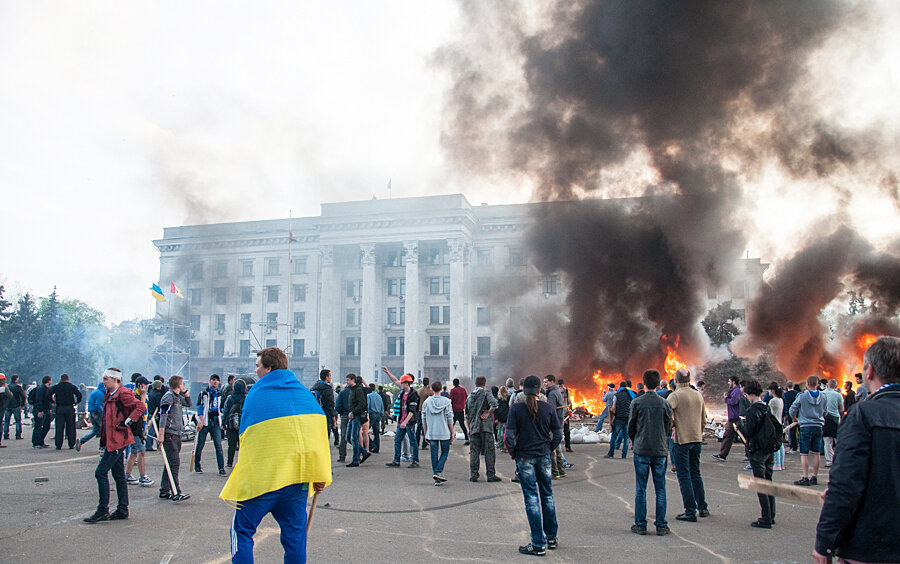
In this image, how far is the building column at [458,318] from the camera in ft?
180

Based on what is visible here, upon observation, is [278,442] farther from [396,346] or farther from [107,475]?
[396,346]

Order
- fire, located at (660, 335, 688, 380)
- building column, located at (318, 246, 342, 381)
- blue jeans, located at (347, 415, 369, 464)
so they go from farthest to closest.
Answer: building column, located at (318, 246, 342, 381), fire, located at (660, 335, 688, 380), blue jeans, located at (347, 415, 369, 464)

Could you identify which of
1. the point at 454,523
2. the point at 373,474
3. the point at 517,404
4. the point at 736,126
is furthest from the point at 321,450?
the point at 736,126

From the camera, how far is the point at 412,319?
56375mm

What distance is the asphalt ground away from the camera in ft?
20.9

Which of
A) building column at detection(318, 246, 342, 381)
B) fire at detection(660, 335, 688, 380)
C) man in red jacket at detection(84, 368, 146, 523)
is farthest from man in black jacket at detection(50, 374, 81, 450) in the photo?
building column at detection(318, 246, 342, 381)

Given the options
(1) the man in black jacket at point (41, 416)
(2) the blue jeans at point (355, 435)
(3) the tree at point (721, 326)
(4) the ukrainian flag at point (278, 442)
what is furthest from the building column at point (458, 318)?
(4) the ukrainian flag at point (278, 442)

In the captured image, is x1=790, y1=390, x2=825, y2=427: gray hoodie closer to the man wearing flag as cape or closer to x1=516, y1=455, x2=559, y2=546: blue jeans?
x1=516, y1=455, x2=559, y2=546: blue jeans

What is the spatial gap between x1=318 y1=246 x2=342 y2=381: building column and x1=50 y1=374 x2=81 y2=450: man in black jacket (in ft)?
140

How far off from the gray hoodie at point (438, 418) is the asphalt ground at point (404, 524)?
0.85 m

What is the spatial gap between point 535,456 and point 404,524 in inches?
86.5

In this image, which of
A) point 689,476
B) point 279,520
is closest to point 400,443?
point 689,476

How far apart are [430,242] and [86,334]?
1285 inches

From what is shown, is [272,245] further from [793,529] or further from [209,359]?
[793,529]
